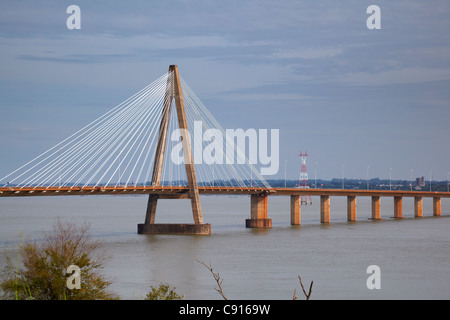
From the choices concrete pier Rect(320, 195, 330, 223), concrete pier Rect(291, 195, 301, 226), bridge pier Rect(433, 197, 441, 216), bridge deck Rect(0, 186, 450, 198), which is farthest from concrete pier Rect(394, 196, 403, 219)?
concrete pier Rect(291, 195, 301, 226)

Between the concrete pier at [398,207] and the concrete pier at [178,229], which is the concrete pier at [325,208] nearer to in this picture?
the concrete pier at [398,207]

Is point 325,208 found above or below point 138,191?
below

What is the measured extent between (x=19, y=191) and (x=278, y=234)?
25.0 meters

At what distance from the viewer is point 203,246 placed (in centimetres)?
5072

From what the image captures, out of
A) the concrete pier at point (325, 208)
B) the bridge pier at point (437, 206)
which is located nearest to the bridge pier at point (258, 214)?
the concrete pier at point (325, 208)

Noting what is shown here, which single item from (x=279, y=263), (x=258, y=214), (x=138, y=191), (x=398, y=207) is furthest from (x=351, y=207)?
(x=279, y=263)

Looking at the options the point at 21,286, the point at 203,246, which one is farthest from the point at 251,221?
the point at 21,286

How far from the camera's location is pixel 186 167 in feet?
196

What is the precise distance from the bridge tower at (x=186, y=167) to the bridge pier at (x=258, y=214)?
11.9 metres

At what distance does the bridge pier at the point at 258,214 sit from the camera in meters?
72.3

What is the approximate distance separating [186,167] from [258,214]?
1600 cm

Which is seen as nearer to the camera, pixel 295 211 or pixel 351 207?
pixel 295 211

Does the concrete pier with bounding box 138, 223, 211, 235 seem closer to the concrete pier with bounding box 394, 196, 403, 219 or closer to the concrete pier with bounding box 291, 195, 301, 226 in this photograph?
the concrete pier with bounding box 291, 195, 301, 226

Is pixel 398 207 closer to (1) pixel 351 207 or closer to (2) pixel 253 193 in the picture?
(1) pixel 351 207
